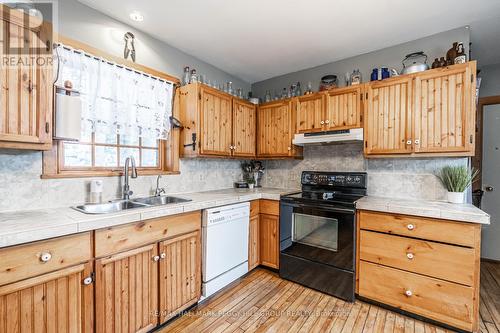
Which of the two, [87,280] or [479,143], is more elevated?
[479,143]

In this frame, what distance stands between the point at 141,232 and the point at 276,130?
2121 millimetres

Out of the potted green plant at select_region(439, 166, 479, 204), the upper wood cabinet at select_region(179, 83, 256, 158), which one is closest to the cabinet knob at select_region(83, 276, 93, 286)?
the upper wood cabinet at select_region(179, 83, 256, 158)

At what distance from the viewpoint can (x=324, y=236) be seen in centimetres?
234

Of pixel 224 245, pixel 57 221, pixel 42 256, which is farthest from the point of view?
pixel 224 245

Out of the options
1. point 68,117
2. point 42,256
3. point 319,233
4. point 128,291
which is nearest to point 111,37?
Result: point 68,117

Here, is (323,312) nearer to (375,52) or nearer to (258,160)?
(258,160)

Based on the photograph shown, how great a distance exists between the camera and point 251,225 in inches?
106

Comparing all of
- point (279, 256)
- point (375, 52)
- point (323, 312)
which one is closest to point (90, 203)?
point (279, 256)

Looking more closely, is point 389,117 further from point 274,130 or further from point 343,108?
point 274,130

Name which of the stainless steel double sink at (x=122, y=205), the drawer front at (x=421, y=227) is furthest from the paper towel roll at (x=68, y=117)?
the drawer front at (x=421, y=227)

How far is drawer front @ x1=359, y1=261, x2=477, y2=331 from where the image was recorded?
175 cm

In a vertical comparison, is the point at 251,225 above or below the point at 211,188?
below

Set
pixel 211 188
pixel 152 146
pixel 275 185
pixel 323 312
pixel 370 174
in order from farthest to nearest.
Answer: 1. pixel 275 185
2. pixel 211 188
3. pixel 370 174
4. pixel 152 146
5. pixel 323 312

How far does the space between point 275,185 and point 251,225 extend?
97cm
